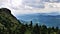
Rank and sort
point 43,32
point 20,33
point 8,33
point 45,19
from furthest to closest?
point 43,32 < point 20,33 < point 8,33 < point 45,19

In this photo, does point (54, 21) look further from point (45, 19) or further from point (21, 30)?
point (21, 30)

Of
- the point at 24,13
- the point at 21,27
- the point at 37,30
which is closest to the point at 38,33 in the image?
the point at 37,30

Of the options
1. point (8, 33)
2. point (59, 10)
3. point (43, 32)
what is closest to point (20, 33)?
point (8, 33)

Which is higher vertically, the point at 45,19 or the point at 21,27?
the point at 45,19

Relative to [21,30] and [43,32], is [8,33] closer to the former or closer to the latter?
[21,30]

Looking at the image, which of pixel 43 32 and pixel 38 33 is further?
pixel 43 32

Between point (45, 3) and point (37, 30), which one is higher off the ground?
point (45, 3)

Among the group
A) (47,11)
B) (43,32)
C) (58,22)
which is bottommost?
(43,32)

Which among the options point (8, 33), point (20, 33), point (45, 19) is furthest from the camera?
point (20, 33)

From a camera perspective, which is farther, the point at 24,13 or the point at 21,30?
the point at 21,30

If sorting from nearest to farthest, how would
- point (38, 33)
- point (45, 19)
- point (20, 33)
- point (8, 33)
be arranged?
point (45, 19)
point (8, 33)
point (20, 33)
point (38, 33)
